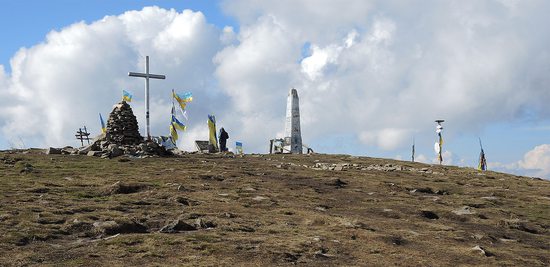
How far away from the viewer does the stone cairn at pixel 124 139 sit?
133 feet

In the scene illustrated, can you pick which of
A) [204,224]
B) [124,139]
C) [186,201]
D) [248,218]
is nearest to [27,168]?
[186,201]

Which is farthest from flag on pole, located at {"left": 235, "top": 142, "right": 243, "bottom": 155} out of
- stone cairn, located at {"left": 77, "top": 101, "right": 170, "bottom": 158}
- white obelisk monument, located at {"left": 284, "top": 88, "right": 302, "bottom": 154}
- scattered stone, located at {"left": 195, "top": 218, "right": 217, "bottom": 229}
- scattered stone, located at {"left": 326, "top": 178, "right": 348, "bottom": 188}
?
scattered stone, located at {"left": 195, "top": 218, "right": 217, "bottom": 229}

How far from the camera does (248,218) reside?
1927 cm

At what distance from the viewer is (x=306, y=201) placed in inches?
968

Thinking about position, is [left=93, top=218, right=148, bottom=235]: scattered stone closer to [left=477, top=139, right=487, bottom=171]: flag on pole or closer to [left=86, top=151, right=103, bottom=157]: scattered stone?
[left=86, top=151, right=103, bottom=157]: scattered stone

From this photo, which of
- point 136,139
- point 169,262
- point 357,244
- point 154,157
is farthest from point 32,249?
point 136,139

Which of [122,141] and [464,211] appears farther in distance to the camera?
[122,141]

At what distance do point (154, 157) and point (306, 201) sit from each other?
17918mm

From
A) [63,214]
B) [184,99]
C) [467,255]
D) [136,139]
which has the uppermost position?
[184,99]

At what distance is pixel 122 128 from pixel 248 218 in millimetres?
26469

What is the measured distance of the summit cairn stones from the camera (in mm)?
43000

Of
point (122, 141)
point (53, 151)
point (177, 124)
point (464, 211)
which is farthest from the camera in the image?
point (177, 124)

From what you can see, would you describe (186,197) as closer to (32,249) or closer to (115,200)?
(115,200)

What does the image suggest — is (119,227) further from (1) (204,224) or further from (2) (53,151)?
(2) (53,151)
